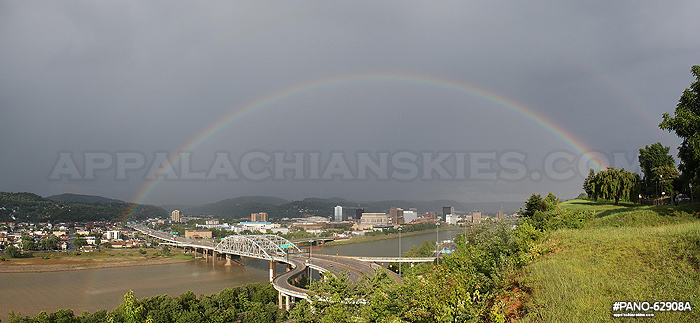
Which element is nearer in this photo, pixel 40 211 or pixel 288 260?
pixel 288 260

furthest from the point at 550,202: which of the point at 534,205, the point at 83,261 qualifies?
the point at 83,261

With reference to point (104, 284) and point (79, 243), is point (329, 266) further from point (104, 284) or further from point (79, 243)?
point (79, 243)

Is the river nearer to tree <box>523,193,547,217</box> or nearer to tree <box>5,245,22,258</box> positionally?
tree <box>5,245,22,258</box>

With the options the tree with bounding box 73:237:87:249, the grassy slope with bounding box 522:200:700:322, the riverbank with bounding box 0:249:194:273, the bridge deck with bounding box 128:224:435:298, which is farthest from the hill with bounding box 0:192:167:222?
the grassy slope with bounding box 522:200:700:322

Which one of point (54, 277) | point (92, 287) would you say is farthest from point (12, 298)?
point (54, 277)

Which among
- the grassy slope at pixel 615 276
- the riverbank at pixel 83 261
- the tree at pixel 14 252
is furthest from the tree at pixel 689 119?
the tree at pixel 14 252

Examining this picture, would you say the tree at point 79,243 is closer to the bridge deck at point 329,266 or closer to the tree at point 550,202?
the bridge deck at point 329,266
